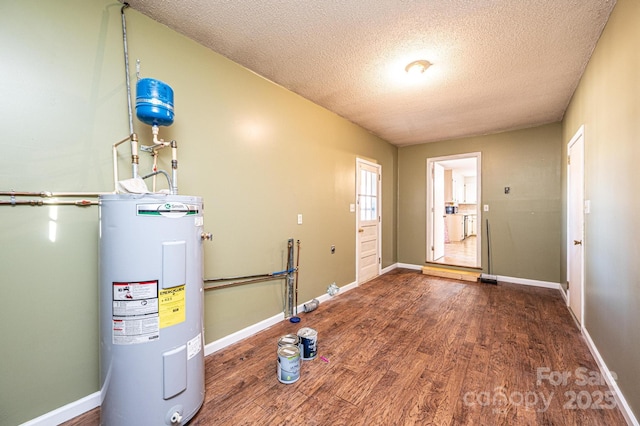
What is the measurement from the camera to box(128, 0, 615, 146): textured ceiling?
73.8 inches

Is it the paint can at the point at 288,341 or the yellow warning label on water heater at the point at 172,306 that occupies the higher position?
Result: the yellow warning label on water heater at the point at 172,306

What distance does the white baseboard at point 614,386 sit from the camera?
1.56 m

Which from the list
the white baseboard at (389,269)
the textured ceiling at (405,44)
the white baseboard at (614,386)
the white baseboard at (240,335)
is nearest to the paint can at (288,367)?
the white baseboard at (240,335)

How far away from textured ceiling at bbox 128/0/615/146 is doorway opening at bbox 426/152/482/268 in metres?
2.07

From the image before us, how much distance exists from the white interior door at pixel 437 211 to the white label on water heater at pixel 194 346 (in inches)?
205

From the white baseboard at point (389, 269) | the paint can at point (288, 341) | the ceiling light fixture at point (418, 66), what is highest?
the ceiling light fixture at point (418, 66)

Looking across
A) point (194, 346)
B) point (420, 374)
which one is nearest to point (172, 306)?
point (194, 346)

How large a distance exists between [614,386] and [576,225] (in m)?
1.87

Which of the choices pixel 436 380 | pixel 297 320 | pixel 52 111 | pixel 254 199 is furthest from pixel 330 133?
pixel 436 380

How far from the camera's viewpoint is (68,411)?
1.62 m

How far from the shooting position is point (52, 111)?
1.58 meters

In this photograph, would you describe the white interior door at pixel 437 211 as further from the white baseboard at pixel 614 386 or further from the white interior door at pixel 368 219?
the white baseboard at pixel 614 386

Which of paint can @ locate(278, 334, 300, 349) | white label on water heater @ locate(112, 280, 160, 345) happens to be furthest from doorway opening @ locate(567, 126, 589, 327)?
white label on water heater @ locate(112, 280, 160, 345)

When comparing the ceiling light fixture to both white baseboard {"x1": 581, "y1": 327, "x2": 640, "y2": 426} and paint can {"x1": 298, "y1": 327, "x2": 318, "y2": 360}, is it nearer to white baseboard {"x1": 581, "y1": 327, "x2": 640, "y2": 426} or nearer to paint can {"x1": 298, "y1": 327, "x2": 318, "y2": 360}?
paint can {"x1": 298, "y1": 327, "x2": 318, "y2": 360}
